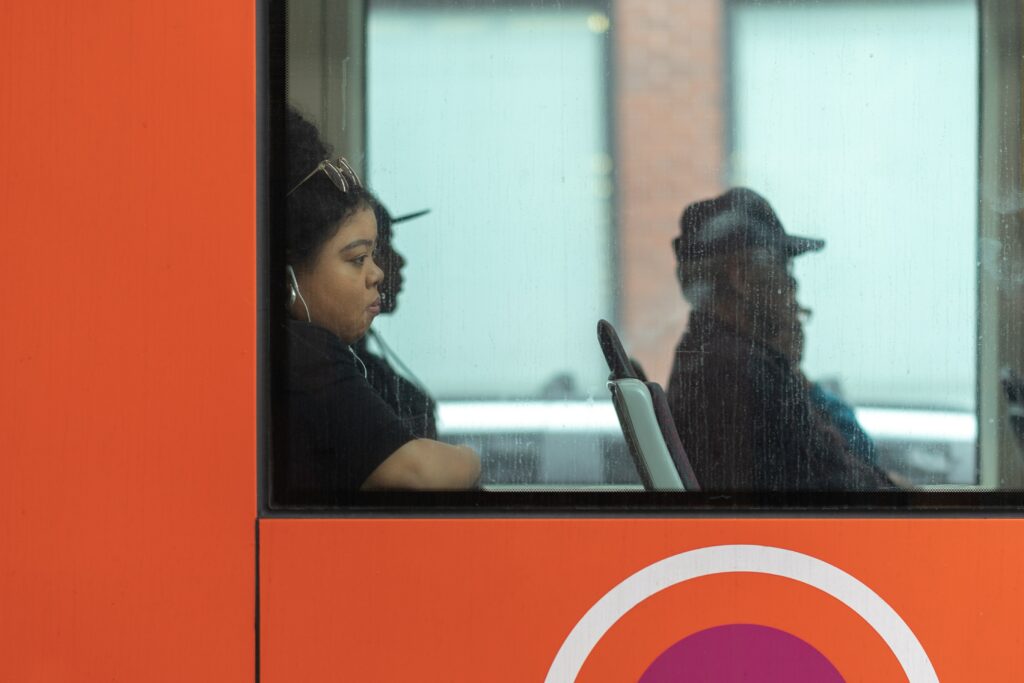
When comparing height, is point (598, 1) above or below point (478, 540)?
above

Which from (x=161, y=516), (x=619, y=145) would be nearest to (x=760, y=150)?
(x=619, y=145)

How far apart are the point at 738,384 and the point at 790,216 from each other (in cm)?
28

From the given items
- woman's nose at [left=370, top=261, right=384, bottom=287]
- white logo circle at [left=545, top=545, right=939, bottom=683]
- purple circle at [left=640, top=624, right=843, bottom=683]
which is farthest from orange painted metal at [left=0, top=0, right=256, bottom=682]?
purple circle at [left=640, top=624, right=843, bottom=683]

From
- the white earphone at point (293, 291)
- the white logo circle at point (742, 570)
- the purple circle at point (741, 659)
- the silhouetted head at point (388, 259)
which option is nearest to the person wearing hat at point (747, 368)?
the white logo circle at point (742, 570)

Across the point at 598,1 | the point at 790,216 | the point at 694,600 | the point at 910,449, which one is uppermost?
the point at 598,1

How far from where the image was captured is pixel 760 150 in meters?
1.46

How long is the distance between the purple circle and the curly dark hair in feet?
2.85

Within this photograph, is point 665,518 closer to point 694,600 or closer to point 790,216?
point 694,600

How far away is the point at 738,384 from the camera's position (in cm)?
149

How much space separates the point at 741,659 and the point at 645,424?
1.32 ft

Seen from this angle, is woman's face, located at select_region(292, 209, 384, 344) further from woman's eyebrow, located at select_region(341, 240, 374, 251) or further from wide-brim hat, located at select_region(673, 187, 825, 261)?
wide-brim hat, located at select_region(673, 187, 825, 261)

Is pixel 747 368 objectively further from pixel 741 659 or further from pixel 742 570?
pixel 741 659

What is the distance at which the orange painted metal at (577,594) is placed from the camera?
4.75ft

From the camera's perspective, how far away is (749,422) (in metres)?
1.49
